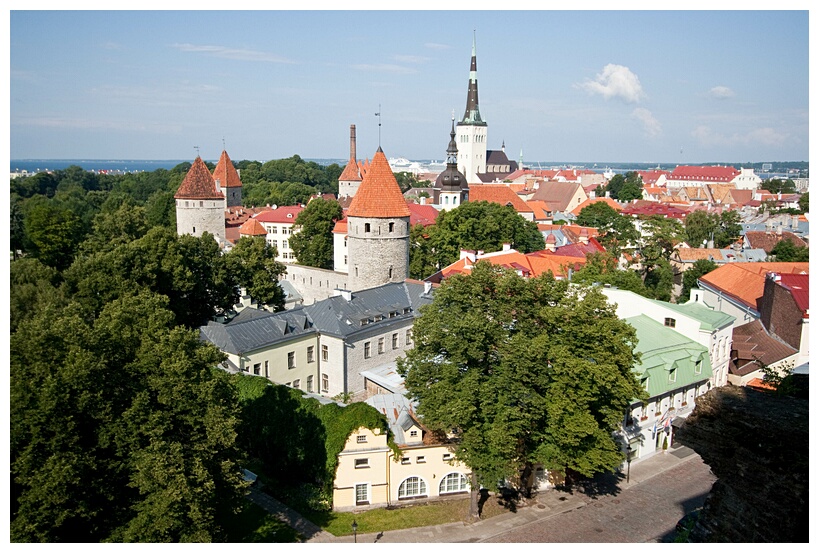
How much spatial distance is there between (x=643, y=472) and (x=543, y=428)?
19.8 ft

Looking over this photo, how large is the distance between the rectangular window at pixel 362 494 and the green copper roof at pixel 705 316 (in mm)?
14935

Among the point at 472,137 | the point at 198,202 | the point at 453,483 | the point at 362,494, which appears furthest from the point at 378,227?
the point at 472,137

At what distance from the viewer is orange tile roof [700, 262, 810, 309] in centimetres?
3616

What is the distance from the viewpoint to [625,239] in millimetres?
47719

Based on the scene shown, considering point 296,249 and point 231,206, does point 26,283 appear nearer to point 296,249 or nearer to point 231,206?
point 296,249

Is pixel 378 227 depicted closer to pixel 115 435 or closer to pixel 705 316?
pixel 705 316

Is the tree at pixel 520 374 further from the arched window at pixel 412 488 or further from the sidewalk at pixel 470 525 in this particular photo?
the arched window at pixel 412 488

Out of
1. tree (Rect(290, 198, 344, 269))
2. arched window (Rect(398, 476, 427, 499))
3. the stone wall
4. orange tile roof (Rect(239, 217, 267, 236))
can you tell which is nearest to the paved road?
arched window (Rect(398, 476, 427, 499))

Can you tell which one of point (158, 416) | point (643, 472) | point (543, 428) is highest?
point (158, 416)

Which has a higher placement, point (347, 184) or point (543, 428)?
point (347, 184)

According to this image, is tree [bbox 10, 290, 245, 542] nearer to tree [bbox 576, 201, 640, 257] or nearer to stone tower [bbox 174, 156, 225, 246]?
stone tower [bbox 174, 156, 225, 246]

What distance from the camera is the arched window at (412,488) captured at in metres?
20.8

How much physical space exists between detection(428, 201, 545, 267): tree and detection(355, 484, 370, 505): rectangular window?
87.5ft

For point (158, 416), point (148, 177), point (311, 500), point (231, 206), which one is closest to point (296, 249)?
point (231, 206)
